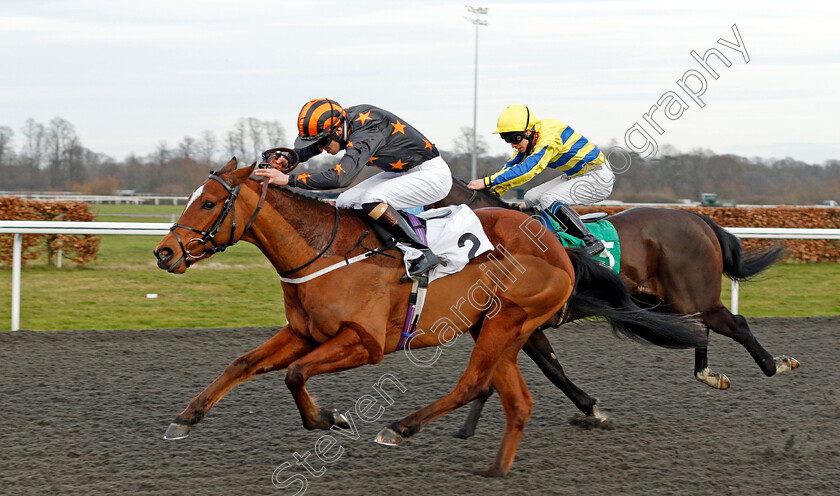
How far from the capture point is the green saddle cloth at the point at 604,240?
4.64m

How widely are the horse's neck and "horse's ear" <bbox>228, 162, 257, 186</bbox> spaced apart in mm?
81

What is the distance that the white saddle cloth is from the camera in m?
3.60

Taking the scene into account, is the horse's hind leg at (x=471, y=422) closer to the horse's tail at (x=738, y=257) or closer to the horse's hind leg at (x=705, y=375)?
the horse's hind leg at (x=705, y=375)

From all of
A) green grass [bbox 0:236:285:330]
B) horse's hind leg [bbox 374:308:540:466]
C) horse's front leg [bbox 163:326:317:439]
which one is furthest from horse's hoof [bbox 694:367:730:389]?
green grass [bbox 0:236:285:330]

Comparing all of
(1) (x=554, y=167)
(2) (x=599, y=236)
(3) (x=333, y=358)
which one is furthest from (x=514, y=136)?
(3) (x=333, y=358)

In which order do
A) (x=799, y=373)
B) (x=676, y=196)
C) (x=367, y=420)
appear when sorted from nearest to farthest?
(x=367, y=420) → (x=799, y=373) → (x=676, y=196)

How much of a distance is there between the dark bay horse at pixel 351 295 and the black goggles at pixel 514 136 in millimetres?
1007

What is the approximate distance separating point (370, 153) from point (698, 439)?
2.12 meters

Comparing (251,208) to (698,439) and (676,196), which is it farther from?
(676,196)

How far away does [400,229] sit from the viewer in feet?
11.8

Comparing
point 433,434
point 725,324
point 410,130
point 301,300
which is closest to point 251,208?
point 301,300

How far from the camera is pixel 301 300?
3.49 meters

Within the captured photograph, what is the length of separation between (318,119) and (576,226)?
5.79 ft

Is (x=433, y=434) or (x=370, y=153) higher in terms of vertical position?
(x=370, y=153)
